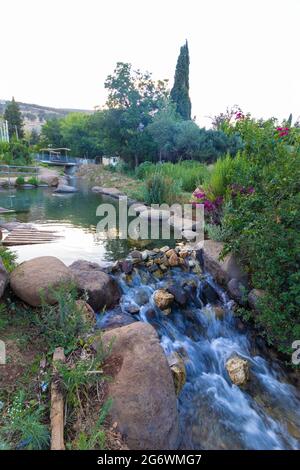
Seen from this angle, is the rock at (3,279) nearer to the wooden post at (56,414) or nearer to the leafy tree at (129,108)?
the wooden post at (56,414)

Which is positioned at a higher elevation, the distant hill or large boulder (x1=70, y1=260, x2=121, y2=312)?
the distant hill

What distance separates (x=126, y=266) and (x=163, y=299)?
0.95 metres

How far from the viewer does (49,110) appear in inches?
2474

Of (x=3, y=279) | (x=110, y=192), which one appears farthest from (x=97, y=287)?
(x=110, y=192)

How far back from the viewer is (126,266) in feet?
14.5

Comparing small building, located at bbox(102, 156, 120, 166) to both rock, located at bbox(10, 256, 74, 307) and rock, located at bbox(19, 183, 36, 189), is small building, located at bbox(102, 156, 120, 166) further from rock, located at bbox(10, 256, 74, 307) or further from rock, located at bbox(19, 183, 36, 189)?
rock, located at bbox(10, 256, 74, 307)

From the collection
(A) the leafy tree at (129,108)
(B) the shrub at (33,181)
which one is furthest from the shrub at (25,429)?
(A) the leafy tree at (129,108)

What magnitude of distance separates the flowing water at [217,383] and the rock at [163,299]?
0.26 feet

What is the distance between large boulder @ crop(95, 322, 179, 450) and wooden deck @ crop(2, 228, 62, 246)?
12.9ft

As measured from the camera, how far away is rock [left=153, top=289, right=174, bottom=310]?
3.72m

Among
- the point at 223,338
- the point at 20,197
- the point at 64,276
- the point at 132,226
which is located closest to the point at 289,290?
Answer: the point at 223,338

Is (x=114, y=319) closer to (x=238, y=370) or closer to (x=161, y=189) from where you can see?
(x=238, y=370)

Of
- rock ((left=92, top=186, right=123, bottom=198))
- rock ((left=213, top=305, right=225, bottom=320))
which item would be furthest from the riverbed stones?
rock ((left=92, top=186, right=123, bottom=198))

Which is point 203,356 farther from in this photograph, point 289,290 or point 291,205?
point 291,205
